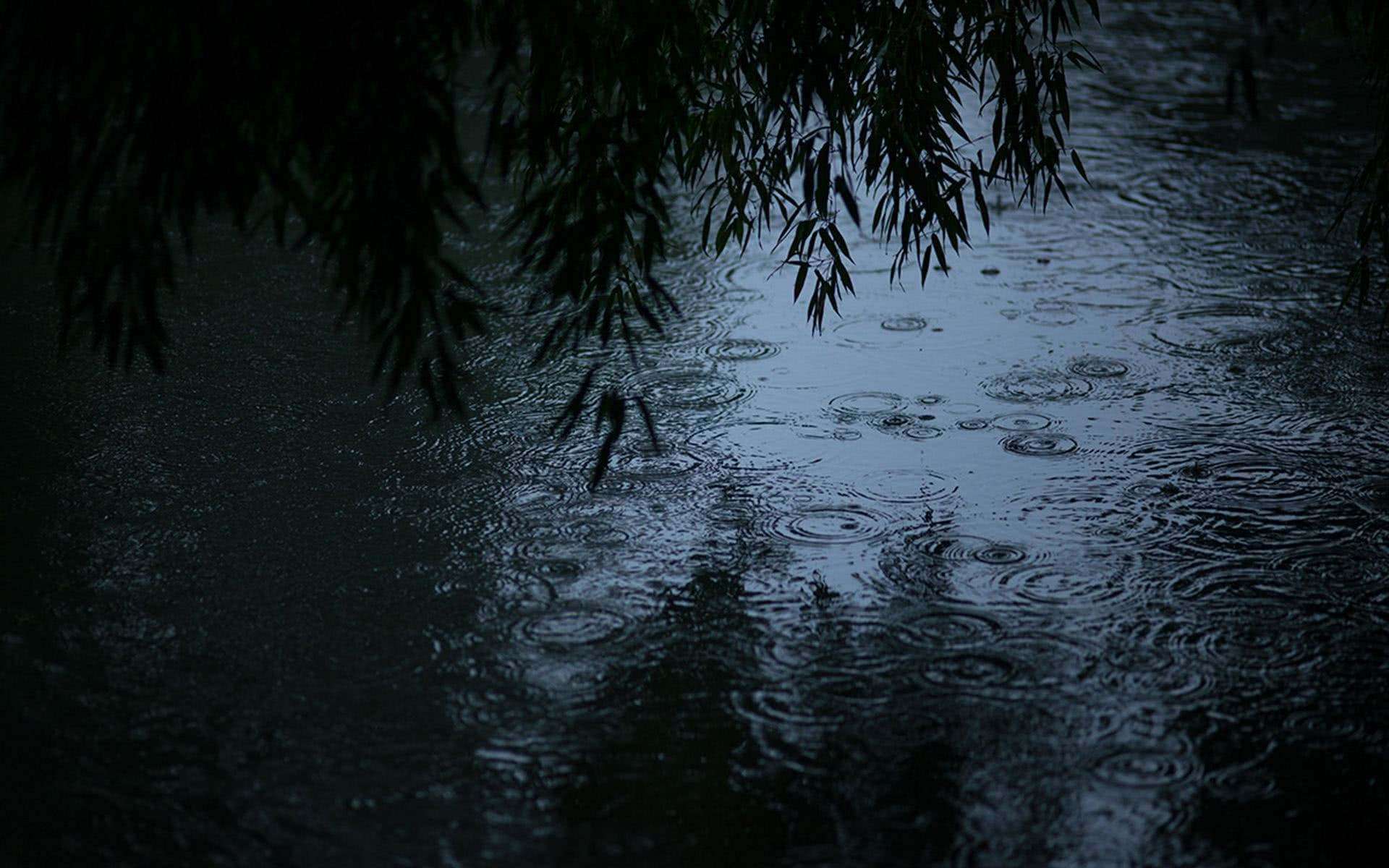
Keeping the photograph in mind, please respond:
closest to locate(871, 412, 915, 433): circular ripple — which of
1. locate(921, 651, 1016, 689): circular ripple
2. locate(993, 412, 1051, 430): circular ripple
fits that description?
locate(993, 412, 1051, 430): circular ripple

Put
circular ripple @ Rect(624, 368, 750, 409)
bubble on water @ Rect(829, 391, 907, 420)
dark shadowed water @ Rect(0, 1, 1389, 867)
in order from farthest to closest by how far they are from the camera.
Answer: circular ripple @ Rect(624, 368, 750, 409) < bubble on water @ Rect(829, 391, 907, 420) < dark shadowed water @ Rect(0, 1, 1389, 867)

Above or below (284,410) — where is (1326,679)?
below

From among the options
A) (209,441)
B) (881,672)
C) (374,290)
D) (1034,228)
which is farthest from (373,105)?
(1034,228)

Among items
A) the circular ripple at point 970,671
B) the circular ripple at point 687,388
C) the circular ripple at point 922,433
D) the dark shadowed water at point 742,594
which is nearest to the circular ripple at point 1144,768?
the dark shadowed water at point 742,594

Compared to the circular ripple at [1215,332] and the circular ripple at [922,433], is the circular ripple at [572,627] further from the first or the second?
the circular ripple at [1215,332]

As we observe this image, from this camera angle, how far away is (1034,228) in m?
6.52

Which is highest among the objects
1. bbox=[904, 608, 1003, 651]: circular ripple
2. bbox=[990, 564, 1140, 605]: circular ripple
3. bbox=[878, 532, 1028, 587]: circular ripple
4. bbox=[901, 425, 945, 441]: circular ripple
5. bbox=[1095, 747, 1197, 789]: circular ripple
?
bbox=[901, 425, 945, 441]: circular ripple

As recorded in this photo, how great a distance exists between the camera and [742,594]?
358 centimetres

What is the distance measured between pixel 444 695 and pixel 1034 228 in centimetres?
415

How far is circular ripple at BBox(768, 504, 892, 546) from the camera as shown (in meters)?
3.82

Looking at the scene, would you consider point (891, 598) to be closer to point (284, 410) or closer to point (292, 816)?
point (292, 816)

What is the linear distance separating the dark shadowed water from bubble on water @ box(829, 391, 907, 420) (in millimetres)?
21

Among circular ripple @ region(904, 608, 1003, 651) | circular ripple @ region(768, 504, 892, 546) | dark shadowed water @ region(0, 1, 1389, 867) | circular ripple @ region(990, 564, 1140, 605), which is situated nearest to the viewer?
dark shadowed water @ region(0, 1, 1389, 867)

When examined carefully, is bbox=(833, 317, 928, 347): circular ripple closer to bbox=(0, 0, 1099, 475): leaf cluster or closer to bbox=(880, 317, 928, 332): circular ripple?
bbox=(880, 317, 928, 332): circular ripple
